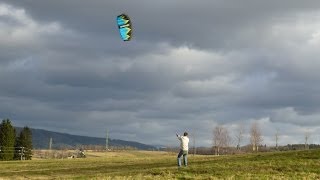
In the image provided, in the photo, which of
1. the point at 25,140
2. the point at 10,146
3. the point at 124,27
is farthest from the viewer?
the point at 25,140

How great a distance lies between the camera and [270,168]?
37.5m

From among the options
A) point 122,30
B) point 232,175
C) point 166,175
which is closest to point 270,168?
point 232,175

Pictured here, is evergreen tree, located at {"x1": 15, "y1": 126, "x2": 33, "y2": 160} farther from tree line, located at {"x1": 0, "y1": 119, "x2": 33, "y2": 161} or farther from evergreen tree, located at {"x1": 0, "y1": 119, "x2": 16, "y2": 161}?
evergreen tree, located at {"x1": 0, "y1": 119, "x2": 16, "y2": 161}

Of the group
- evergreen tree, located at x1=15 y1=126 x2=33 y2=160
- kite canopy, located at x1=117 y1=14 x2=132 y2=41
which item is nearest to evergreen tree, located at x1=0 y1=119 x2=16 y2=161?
evergreen tree, located at x1=15 y1=126 x2=33 y2=160

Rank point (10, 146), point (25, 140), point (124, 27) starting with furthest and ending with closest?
point (25, 140), point (10, 146), point (124, 27)

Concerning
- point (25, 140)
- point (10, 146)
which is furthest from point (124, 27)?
point (25, 140)

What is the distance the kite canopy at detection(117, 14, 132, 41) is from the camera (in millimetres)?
28594

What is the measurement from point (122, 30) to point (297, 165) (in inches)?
693

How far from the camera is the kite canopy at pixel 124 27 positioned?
28.6 m

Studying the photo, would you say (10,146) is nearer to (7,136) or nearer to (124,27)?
(7,136)

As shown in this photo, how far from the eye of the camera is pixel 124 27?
97.7ft

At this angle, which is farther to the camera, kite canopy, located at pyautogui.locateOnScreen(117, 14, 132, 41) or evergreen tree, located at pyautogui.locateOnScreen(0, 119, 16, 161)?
evergreen tree, located at pyautogui.locateOnScreen(0, 119, 16, 161)

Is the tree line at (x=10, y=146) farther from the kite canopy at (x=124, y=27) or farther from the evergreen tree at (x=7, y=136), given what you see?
the kite canopy at (x=124, y=27)

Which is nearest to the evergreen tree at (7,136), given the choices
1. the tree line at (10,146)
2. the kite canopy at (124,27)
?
the tree line at (10,146)
